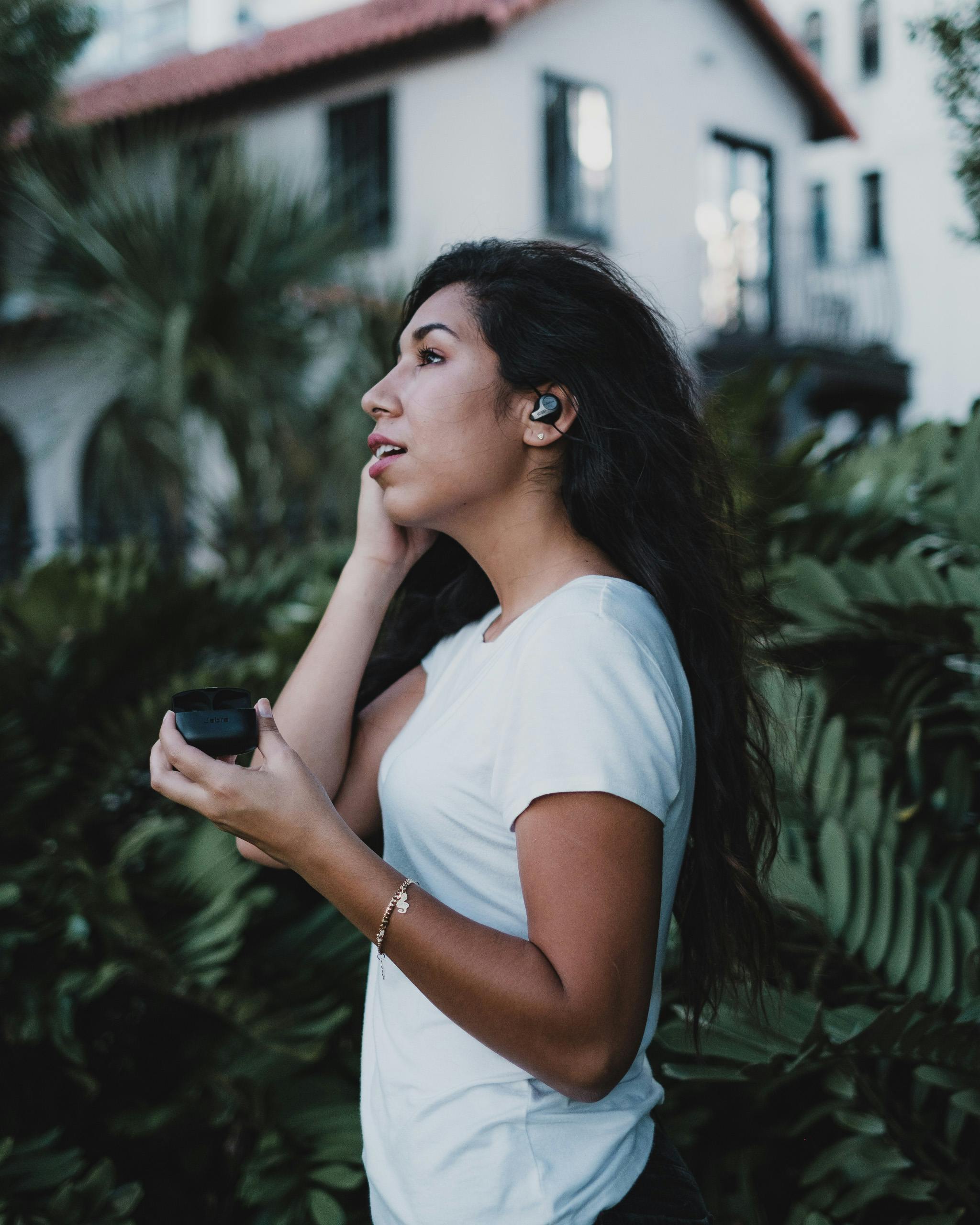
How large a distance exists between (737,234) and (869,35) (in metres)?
7.28

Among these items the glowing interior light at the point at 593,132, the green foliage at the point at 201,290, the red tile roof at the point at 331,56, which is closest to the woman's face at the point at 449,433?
the green foliage at the point at 201,290

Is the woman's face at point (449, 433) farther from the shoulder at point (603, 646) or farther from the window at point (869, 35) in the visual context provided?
the window at point (869, 35)

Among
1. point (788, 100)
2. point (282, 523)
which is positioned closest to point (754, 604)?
point (282, 523)

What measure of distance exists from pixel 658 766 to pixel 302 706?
2.03 ft

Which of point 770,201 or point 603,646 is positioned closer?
point 603,646

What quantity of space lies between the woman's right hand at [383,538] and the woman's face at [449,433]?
10.0 inches

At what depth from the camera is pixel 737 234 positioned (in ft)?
47.2

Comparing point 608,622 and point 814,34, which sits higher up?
point 814,34

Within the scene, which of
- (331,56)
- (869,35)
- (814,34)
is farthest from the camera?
(814,34)

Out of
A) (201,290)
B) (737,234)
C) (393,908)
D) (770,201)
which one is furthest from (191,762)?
(770,201)

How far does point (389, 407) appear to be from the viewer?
1471 mm

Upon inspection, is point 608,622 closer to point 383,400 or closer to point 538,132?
point 383,400

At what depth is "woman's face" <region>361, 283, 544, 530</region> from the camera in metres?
1.43

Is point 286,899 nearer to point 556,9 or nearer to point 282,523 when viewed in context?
point 282,523
